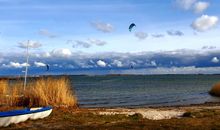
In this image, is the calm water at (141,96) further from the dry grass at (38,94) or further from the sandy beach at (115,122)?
the sandy beach at (115,122)

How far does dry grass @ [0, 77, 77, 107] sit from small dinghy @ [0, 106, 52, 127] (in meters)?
4.72

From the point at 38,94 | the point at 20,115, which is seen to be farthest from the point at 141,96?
the point at 20,115

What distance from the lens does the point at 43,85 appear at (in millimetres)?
25359

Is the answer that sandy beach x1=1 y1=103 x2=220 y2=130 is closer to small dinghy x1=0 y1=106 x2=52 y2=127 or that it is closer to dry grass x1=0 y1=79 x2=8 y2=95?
small dinghy x1=0 y1=106 x2=52 y2=127

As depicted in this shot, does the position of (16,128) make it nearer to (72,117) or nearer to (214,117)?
(72,117)

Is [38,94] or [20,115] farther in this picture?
[38,94]

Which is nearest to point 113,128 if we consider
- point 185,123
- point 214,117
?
point 185,123

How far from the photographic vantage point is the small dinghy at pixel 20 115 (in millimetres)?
18109

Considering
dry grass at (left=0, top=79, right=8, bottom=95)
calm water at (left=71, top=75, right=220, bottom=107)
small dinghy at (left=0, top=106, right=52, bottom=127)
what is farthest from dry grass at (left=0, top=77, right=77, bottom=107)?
calm water at (left=71, top=75, right=220, bottom=107)

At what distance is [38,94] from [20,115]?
6.55 m

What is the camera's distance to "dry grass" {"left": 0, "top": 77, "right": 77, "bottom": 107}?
2525 centimetres

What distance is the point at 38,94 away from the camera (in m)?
25.3

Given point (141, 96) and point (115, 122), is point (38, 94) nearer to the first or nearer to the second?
point (115, 122)

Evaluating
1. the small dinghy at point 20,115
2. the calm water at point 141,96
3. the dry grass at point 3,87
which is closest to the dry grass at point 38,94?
the dry grass at point 3,87
